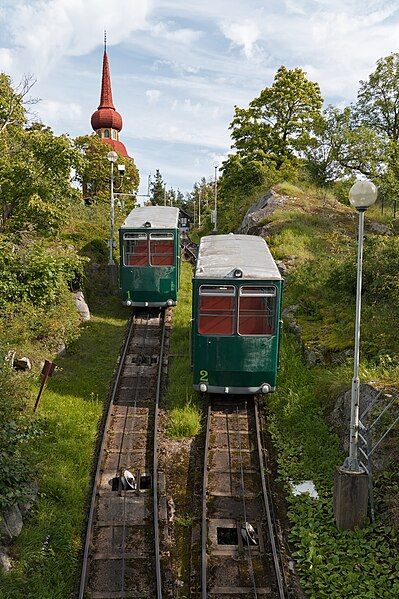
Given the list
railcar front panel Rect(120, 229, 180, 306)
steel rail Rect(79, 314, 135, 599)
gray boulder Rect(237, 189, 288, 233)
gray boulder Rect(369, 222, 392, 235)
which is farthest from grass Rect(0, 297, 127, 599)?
gray boulder Rect(369, 222, 392, 235)

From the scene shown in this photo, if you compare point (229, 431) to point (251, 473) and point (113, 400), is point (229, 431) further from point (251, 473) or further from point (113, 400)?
point (113, 400)

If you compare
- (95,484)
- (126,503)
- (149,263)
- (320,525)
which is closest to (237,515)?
(320,525)

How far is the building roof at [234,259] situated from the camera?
11234 millimetres

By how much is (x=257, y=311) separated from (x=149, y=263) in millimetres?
7310

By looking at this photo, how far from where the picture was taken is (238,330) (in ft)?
36.8

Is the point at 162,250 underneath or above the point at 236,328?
above

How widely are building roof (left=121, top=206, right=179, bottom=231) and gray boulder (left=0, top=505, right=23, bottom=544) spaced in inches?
446

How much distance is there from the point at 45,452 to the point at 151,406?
3.15m

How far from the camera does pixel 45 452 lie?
9.80 metres

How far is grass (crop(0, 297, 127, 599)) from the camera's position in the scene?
6.97 m

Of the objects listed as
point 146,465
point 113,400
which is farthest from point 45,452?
point 113,400

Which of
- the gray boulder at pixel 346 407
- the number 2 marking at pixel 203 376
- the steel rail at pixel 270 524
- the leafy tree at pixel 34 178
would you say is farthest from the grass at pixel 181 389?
the leafy tree at pixel 34 178

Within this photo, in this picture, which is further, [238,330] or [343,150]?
[343,150]

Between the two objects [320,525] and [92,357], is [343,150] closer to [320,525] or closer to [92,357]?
[92,357]
